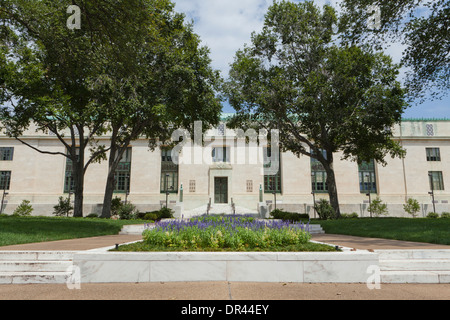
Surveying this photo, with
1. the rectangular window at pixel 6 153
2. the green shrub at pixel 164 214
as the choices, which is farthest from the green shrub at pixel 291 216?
the rectangular window at pixel 6 153

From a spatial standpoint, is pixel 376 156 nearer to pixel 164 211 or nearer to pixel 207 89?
pixel 207 89

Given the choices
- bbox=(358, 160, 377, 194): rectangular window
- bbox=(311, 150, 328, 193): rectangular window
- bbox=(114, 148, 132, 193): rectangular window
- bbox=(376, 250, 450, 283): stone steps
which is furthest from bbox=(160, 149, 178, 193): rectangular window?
bbox=(376, 250, 450, 283): stone steps

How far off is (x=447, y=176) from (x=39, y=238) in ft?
165

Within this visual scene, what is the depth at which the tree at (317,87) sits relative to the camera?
23.3m

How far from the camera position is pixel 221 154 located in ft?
140

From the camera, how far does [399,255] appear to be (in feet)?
24.3

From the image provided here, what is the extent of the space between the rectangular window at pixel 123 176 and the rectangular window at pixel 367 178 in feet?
109

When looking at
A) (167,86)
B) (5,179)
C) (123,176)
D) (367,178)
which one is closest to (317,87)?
(167,86)

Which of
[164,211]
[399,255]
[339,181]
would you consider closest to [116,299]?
[399,255]

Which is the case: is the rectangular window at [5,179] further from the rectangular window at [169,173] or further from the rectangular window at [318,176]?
the rectangular window at [318,176]

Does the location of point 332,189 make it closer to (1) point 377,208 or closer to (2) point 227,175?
(1) point 377,208

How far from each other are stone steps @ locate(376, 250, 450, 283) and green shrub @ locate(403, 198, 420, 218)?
35866 mm

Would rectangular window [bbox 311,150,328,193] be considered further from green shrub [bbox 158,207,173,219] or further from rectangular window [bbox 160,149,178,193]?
green shrub [bbox 158,207,173,219]

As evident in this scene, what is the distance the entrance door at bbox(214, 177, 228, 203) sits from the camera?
40812 mm
